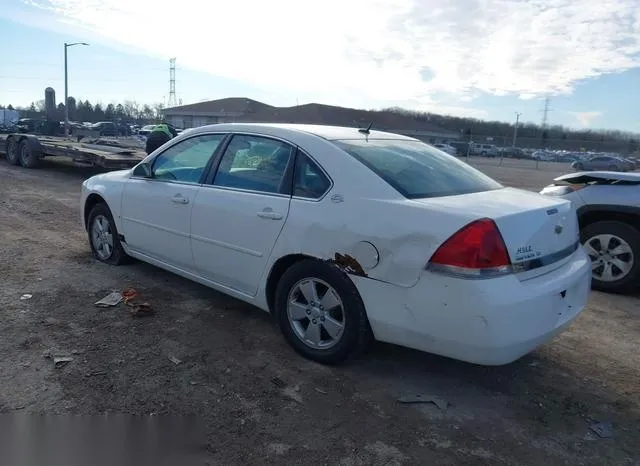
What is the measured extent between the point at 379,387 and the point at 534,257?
125cm

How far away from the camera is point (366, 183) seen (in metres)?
3.34

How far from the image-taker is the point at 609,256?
5605mm

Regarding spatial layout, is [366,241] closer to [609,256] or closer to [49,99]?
[609,256]

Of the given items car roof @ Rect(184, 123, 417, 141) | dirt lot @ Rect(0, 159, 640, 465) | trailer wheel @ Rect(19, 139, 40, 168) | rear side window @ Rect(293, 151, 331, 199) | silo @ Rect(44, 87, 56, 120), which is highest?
silo @ Rect(44, 87, 56, 120)

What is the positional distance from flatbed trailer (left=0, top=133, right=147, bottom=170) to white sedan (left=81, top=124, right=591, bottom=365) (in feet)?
26.6

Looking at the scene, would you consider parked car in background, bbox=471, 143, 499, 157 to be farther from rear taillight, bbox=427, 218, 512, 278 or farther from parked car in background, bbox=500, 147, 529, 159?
rear taillight, bbox=427, 218, 512, 278

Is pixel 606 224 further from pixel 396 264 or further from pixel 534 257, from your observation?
pixel 396 264

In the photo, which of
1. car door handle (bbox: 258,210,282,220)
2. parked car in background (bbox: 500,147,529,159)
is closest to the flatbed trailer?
car door handle (bbox: 258,210,282,220)

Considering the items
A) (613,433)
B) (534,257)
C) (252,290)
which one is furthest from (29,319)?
(613,433)

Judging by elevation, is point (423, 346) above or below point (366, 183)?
below

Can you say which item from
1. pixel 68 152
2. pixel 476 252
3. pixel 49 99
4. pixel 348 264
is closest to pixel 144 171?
pixel 348 264

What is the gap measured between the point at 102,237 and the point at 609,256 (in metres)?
5.45

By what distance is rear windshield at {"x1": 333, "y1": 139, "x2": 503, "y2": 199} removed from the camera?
11.2ft

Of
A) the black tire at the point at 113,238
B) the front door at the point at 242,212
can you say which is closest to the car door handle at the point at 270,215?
the front door at the point at 242,212
